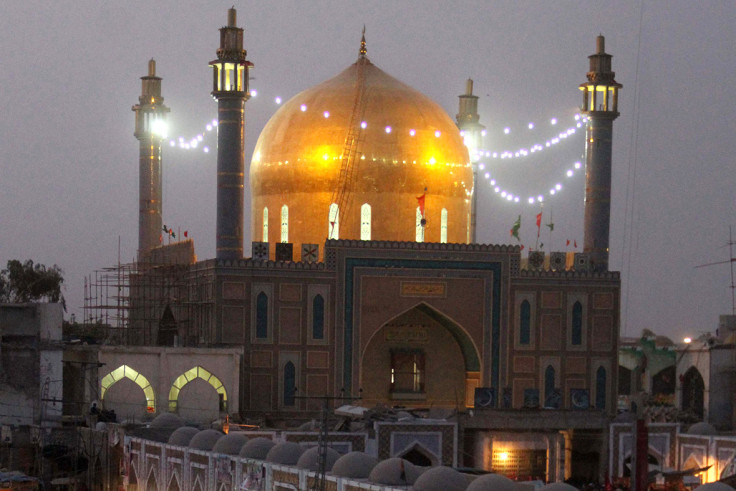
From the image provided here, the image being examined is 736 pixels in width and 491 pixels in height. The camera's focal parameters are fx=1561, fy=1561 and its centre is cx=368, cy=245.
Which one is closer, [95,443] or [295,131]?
[95,443]

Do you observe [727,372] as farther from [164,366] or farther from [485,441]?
[164,366]

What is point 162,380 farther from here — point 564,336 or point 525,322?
point 564,336

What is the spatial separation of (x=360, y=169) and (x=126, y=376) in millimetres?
8847

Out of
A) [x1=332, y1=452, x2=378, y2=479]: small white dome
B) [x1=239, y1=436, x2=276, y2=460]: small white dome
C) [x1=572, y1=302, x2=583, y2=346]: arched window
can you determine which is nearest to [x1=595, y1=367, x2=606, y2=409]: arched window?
[x1=572, y1=302, x2=583, y2=346]: arched window

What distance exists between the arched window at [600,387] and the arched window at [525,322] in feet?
7.16

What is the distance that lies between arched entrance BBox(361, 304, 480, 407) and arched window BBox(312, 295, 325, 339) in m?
2.04

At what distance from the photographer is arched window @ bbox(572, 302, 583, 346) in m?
42.7

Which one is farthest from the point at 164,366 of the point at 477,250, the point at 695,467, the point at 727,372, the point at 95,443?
the point at 727,372

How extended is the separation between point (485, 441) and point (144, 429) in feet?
27.1

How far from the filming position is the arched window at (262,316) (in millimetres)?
40719

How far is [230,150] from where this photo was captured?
41188 millimetres

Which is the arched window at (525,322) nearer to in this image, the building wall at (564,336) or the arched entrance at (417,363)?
the building wall at (564,336)

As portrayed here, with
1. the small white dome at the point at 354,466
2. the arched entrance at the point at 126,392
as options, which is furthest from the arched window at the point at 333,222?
the small white dome at the point at 354,466

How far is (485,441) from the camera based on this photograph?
125 feet
